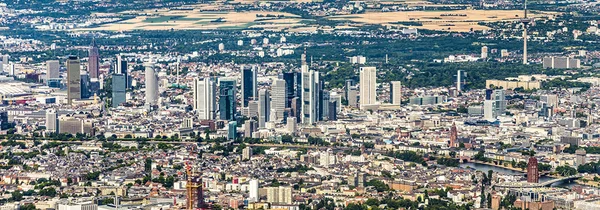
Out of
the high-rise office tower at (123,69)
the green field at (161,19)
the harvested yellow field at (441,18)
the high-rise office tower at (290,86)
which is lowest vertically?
the high-rise office tower at (123,69)

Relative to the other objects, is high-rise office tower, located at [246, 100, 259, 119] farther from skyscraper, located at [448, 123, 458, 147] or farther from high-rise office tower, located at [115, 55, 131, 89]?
high-rise office tower, located at [115, 55, 131, 89]

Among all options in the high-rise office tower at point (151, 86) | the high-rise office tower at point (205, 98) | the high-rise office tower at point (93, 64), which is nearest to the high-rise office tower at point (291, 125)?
the high-rise office tower at point (205, 98)

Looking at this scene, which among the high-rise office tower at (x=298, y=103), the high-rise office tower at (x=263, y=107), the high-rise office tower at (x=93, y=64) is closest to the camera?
the high-rise office tower at (x=263, y=107)

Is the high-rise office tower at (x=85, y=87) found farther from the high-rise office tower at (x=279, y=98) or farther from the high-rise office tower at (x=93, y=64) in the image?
the high-rise office tower at (x=279, y=98)

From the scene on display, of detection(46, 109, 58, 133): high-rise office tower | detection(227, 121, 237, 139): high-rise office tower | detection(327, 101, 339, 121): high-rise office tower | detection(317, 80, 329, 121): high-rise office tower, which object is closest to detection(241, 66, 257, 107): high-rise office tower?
detection(317, 80, 329, 121): high-rise office tower

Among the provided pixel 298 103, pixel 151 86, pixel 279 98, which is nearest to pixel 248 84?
pixel 151 86

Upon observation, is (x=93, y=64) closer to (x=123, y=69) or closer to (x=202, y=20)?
(x=123, y=69)

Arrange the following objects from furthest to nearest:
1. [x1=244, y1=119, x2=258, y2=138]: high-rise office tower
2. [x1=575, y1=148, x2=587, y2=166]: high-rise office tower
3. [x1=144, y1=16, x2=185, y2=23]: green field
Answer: [x1=144, y1=16, x2=185, y2=23]: green field, [x1=244, y1=119, x2=258, y2=138]: high-rise office tower, [x1=575, y1=148, x2=587, y2=166]: high-rise office tower
